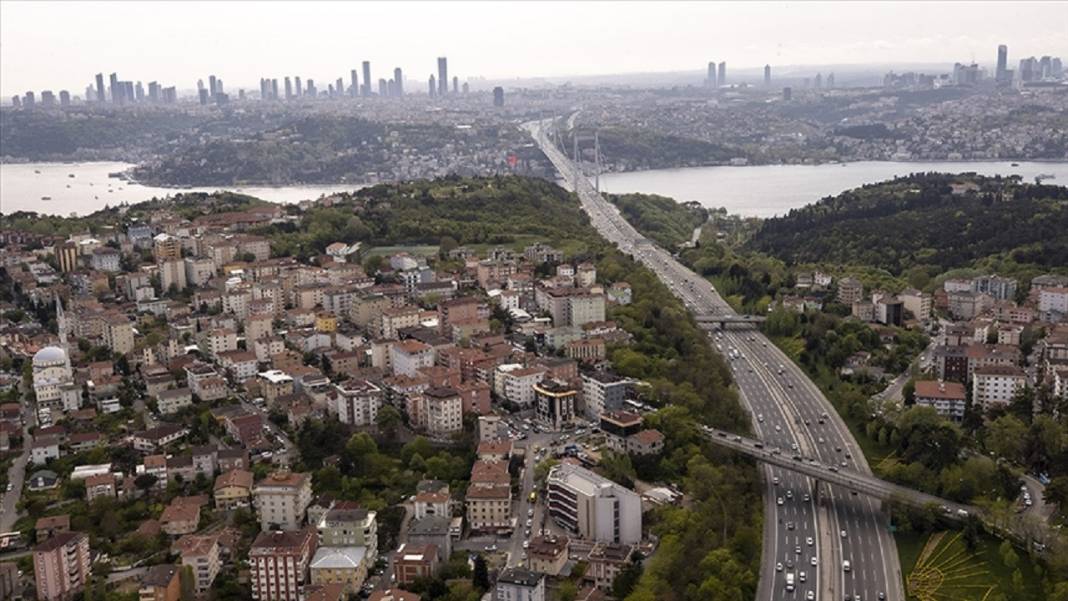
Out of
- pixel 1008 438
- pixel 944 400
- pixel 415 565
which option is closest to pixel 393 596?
pixel 415 565

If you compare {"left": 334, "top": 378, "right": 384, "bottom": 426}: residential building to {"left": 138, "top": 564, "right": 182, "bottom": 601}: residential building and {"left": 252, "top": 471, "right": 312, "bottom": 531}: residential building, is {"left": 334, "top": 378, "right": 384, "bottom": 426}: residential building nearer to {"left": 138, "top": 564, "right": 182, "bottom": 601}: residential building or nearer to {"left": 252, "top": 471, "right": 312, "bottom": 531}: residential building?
{"left": 252, "top": 471, "right": 312, "bottom": 531}: residential building

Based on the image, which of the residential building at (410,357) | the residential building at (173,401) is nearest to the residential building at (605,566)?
the residential building at (410,357)

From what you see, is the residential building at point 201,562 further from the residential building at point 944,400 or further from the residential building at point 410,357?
the residential building at point 944,400

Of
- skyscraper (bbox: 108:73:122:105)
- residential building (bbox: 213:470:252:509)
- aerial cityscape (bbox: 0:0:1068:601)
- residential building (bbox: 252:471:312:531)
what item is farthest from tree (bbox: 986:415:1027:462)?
skyscraper (bbox: 108:73:122:105)

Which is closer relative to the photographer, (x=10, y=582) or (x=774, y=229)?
(x=10, y=582)

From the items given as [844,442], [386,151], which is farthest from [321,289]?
[386,151]

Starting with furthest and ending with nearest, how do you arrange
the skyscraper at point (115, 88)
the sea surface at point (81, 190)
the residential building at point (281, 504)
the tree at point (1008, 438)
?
the skyscraper at point (115, 88)
the sea surface at point (81, 190)
the tree at point (1008, 438)
the residential building at point (281, 504)

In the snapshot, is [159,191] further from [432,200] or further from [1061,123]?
[1061,123]
